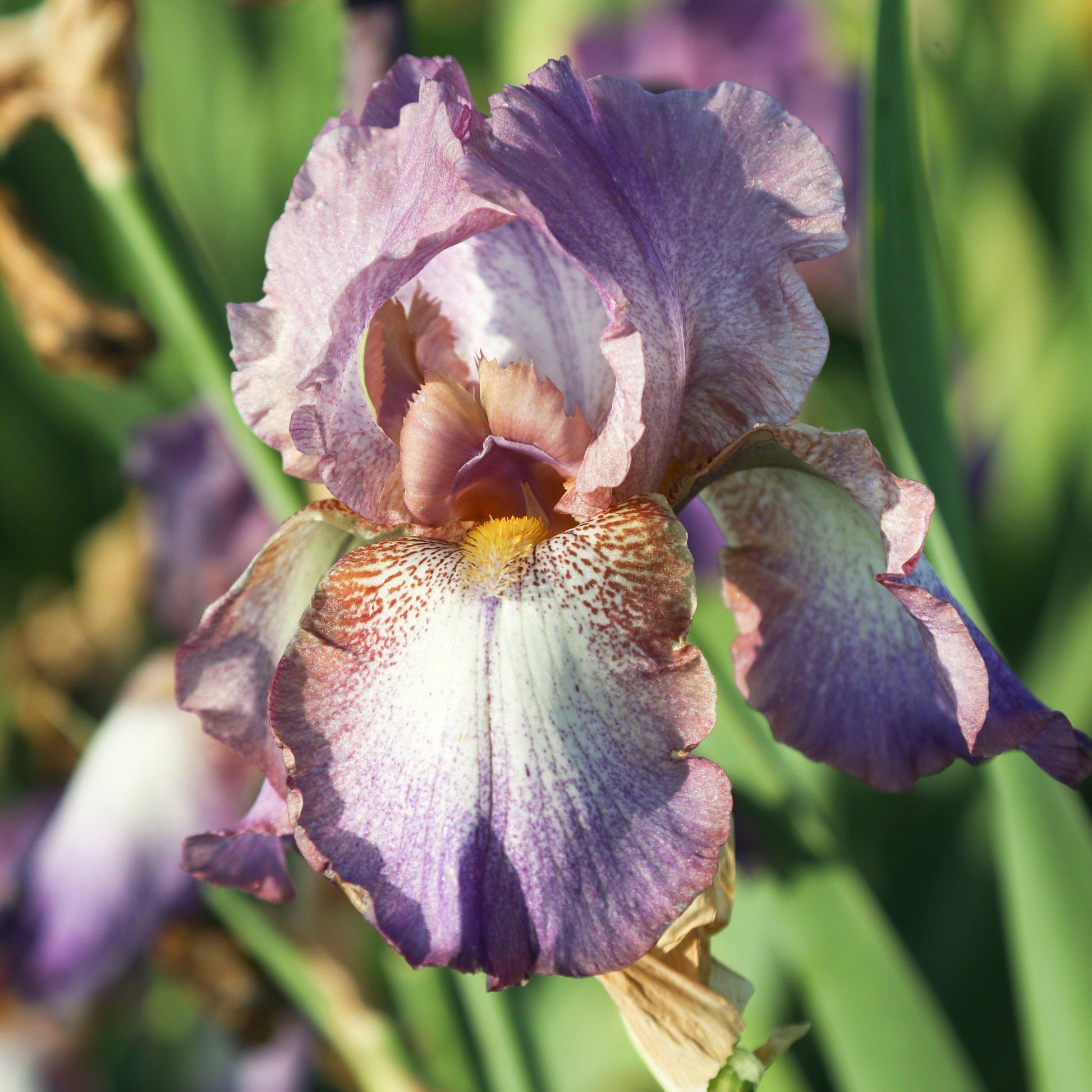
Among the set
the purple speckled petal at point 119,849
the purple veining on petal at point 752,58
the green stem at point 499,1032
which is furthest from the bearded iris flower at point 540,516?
the purple veining on petal at point 752,58

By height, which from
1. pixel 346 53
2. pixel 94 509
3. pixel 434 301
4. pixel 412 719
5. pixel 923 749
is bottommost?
pixel 94 509

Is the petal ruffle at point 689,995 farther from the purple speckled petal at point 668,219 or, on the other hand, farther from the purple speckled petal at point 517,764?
the purple speckled petal at point 668,219

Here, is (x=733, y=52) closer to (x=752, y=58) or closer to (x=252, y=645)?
(x=752, y=58)

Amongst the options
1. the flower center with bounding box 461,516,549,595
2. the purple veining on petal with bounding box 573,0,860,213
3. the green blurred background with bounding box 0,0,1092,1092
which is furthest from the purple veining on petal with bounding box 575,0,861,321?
the flower center with bounding box 461,516,549,595

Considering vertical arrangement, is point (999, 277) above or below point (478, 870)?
below

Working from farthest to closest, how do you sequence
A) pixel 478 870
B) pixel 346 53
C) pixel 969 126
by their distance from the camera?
pixel 969 126, pixel 346 53, pixel 478 870

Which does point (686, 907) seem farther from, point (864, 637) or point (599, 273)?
point (599, 273)

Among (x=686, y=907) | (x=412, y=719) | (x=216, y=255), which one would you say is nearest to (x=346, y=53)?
(x=412, y=719)

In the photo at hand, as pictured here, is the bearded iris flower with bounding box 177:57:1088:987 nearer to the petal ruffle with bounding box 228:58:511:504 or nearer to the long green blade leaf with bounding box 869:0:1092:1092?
the petal ruffle with bounding box 228:58:511:504
